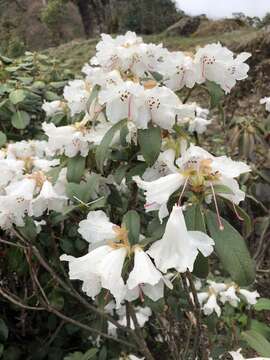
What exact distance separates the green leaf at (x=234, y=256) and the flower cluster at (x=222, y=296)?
96cm

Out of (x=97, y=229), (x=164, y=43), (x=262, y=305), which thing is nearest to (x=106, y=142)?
(x=97, y=229)

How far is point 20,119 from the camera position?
191 centimetres

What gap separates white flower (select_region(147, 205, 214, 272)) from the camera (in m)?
0.85

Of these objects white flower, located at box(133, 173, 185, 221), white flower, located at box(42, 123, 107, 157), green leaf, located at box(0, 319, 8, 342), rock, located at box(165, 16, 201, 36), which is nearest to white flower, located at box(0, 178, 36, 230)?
white flower, located at box(42, 123, 107, 157)

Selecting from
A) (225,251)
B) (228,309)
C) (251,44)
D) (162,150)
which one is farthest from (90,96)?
(251,44)

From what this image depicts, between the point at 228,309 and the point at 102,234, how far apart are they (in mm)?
1101

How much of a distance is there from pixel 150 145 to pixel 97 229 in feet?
0.66

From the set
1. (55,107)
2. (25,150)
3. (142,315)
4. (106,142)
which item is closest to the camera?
(106,142)

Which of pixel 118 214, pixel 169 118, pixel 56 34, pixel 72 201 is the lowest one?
pixel 56 34

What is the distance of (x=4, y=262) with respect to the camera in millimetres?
1750

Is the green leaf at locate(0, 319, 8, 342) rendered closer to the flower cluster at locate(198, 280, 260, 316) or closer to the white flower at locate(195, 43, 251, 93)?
the flower cluster at locate(198, 280, 260, 316)

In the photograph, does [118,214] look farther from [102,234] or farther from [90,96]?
[102,234]

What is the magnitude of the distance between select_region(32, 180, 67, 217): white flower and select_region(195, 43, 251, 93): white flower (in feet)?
1.33

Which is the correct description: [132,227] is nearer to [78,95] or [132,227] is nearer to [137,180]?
[137,180]
